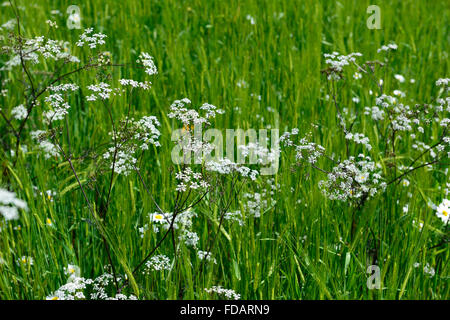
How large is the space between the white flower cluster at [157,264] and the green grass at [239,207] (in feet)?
0.15

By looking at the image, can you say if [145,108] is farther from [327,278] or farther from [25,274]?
[327,278]

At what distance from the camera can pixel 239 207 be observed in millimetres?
1782

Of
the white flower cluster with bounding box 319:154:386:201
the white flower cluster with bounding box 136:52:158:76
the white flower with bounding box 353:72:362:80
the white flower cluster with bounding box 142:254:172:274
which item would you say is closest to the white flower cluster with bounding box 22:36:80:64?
the white flower cluster with bounding box 136:52:158:76

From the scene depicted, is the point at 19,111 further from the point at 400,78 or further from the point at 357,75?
the point at 400,78

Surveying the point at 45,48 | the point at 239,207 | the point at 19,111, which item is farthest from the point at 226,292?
the point at 19,111

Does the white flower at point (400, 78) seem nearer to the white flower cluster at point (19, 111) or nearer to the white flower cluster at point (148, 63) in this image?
the white flower cluster at point (148, 63)

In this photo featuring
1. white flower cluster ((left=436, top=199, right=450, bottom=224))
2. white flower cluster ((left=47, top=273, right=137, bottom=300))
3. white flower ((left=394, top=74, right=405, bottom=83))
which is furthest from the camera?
white flower ((left=394, top=74, right=405, bottom=83))

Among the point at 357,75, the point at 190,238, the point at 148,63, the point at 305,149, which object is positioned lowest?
the point at 190,238

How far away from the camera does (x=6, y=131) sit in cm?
242

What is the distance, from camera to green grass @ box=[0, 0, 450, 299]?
5.37 ft

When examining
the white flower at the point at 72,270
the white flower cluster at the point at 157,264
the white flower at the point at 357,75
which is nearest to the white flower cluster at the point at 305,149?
the white flower cluster at the point at 157,264

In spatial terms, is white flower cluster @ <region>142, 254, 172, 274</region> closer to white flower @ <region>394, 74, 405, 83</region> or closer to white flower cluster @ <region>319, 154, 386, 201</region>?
white flower cluster @ <region>319, 154, 386, 201</region>

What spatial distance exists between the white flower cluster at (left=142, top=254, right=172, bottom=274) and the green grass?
46 mm

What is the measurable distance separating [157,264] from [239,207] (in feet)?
1.27
